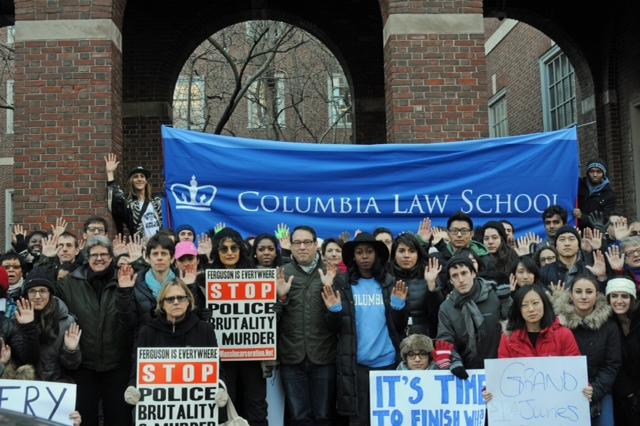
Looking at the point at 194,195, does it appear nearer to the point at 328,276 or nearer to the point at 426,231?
the point at 426,231

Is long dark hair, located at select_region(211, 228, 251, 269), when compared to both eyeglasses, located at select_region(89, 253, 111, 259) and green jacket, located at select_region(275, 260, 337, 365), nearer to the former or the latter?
green jacket, located at select_region(275, 260, 337, 365)

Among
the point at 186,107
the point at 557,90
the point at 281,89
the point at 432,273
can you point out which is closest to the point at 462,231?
the point at 432,273

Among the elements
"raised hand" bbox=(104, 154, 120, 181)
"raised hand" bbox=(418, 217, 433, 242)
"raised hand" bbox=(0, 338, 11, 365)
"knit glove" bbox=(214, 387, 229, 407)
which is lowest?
"knit glove" bbox=(214, 387, 229, 407)

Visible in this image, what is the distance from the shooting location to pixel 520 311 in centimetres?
645

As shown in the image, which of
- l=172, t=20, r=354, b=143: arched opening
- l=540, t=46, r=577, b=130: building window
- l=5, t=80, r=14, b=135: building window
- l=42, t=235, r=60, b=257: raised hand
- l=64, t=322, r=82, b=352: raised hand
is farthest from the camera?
l=5, t=80, r=14, b=135: building window

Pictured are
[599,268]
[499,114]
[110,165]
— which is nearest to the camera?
[599,268]

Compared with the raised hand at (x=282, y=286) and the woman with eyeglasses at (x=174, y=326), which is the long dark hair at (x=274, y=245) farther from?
the woman with eyeglasses at (x=174, y=326)

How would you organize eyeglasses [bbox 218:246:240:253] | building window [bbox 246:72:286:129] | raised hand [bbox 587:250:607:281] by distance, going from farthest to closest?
building window [bbox 246:72:286:129]
raised hand [bbox 587:250:607:281]
eyeglasses [bbox 218:246:240:253]

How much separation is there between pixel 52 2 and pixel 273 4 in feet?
20.8

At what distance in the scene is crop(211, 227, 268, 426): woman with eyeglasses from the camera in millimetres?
7199

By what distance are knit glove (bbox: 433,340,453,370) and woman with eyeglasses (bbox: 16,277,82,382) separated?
274cm

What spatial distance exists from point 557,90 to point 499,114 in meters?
4.57

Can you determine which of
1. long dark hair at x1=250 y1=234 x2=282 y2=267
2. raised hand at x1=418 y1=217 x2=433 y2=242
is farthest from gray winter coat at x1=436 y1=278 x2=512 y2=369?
raised hand at x1=418 y1=217 x2=433 y2=242

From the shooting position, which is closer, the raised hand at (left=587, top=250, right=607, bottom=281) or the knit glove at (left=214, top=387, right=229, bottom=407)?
the knit glove at (left=214, top=387, right=229, bottom=407)
